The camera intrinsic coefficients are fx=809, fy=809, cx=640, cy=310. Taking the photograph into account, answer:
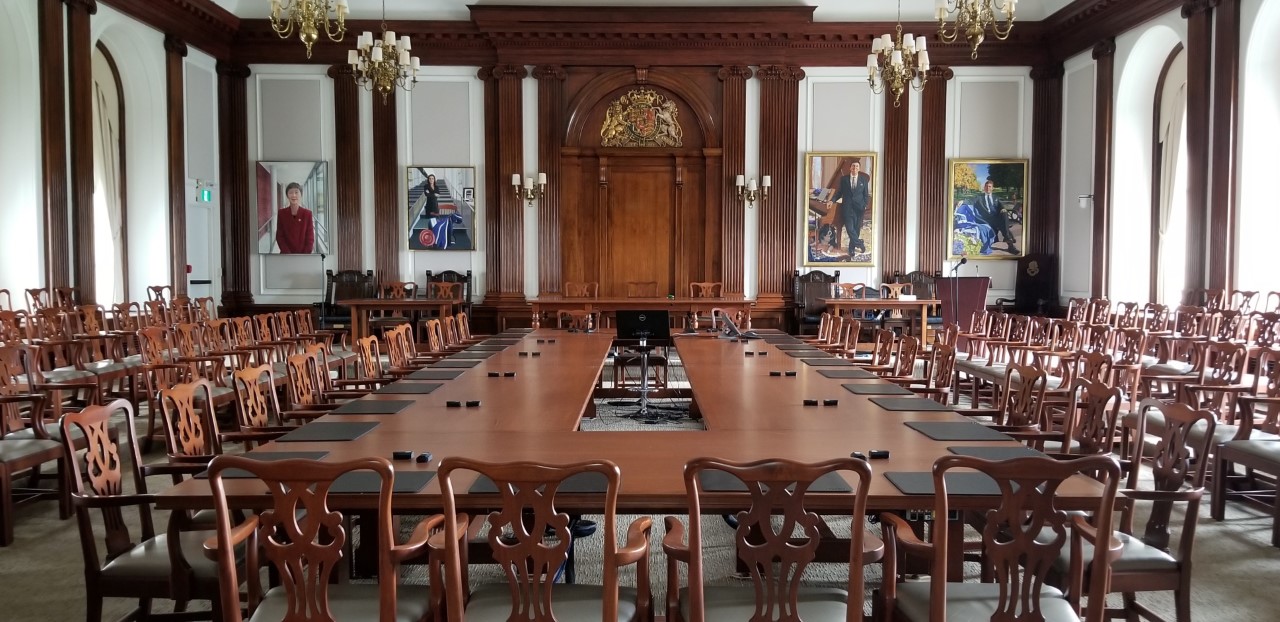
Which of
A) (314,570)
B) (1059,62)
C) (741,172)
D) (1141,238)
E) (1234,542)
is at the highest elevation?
(1059,62)

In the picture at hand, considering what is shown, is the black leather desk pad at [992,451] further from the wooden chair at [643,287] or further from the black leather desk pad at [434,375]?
the wooden chair at [643,287]

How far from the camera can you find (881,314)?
490 inches

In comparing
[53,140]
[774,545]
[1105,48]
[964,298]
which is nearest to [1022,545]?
[774,545]

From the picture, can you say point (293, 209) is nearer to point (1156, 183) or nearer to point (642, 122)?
point (642, 122)

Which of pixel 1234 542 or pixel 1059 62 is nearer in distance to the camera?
pixel 1234 542

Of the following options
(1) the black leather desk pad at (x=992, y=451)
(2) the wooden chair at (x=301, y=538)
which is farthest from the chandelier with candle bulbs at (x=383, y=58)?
(1) the black leather desk pad at (x=992, y=451)

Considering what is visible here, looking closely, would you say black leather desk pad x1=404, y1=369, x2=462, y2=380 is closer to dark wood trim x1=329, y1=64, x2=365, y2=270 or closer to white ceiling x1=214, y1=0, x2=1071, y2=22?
dark wood trim x1=329, y1=64, x2=365, y2=270

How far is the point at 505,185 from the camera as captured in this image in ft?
44.6

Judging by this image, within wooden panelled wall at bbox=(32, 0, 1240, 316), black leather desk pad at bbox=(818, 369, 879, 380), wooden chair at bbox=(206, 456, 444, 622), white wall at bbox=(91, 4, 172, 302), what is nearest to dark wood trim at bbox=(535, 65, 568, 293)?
wooden panelled wall at bbox=(32, 0, 1240, 316)

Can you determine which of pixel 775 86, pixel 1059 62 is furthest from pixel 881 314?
pixel 1059 62

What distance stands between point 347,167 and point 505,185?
271cm

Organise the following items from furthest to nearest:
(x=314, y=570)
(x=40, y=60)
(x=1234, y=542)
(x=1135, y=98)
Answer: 1. (x=1135, y=98)
2. (x=40, y=60)
3. (x=1234, y=542)
4. (x=314, y=570)

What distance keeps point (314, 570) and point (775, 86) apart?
12657mm

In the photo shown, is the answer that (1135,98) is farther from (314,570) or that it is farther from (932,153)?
(314,570)
